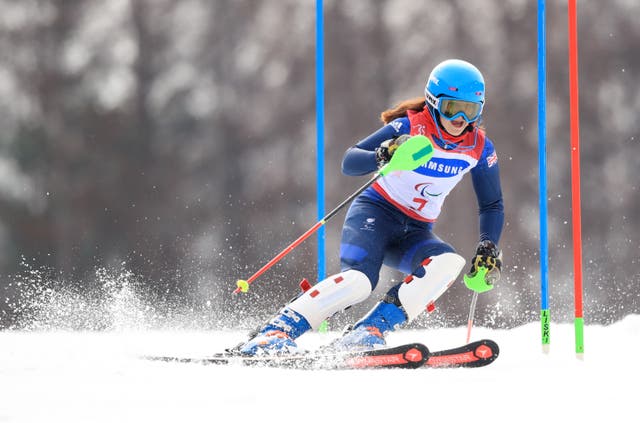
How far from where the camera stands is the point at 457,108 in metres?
2.91

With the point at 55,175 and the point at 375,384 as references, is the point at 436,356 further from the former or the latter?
the point at 55,175

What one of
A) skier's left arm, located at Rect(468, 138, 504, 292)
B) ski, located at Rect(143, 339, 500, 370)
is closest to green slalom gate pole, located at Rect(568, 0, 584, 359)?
skier's left arm, located at Rect(468, 138, 504, 292)

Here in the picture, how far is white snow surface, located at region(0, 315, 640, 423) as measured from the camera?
5.91ft

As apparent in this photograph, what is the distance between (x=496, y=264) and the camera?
300 cm

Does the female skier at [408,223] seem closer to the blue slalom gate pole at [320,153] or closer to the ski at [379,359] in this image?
the ski at [379,359]

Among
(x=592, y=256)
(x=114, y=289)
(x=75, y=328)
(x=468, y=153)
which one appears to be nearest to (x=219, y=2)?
(x=114, y=289)

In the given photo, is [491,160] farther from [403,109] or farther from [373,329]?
[373,329]

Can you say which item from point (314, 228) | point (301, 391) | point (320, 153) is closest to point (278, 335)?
point (314, 228)

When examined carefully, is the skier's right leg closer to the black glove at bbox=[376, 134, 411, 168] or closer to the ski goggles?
the black glove at bbox=[376, 134, 411, 168]

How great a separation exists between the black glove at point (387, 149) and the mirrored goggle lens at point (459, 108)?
7.4 inches

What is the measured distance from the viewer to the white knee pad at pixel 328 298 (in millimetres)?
2854

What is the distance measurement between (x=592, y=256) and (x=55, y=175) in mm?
4208

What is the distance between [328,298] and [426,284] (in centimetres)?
36

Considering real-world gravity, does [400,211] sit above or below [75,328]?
above
